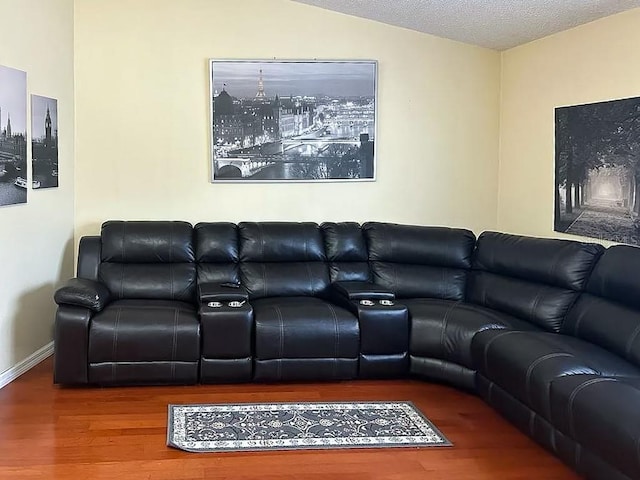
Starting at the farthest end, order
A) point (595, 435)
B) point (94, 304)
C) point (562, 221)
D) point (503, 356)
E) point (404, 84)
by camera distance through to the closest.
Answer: point (404, 84), point (562, 221), point (94, 304), point (503, 356), point (595, 435)

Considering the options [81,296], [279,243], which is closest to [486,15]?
[279,243]

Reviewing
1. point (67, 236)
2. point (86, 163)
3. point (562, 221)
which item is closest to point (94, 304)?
point (67, 236)

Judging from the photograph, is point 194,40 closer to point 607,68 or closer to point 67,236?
point 67,236

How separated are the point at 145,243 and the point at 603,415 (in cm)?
323

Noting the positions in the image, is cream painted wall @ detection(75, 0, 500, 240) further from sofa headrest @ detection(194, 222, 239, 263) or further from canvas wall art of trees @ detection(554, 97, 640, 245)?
canvas wall art of trees @ detection(554, 97, 640, 245)

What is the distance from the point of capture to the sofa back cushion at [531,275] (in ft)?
13.0

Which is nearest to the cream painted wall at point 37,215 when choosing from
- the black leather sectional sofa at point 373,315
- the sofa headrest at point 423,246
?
the black leather sectional sofa at point 373,315

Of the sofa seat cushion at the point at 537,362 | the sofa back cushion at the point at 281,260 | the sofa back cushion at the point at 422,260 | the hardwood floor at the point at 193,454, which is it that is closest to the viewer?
the hardwood floor at the point at 193,454

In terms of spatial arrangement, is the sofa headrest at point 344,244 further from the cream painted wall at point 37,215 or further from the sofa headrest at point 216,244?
the cream painted wall at point 37,215

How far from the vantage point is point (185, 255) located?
15.5 feet

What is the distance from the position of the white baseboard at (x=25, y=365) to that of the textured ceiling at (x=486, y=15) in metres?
3.30

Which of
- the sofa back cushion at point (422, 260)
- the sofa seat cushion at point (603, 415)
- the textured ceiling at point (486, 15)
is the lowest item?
the sofa seat cushion at point (603, 415)

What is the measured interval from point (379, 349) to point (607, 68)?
2.33m

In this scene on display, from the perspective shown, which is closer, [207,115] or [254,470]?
[254,470]
